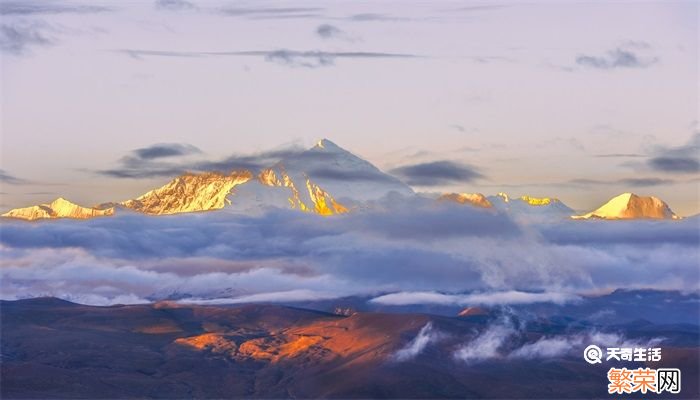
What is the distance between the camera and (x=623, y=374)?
180375mm

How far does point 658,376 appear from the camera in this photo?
16600cm

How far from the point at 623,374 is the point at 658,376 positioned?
14.5m

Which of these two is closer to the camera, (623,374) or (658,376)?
(658,376)
